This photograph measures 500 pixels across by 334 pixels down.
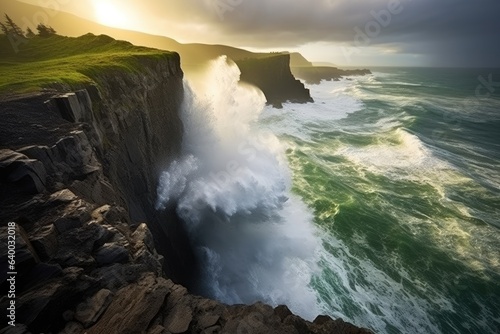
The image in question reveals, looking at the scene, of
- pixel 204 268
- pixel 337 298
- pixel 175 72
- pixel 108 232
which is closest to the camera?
pixel 108 232

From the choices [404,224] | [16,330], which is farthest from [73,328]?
[404,224]

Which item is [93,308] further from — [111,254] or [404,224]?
[404,224]

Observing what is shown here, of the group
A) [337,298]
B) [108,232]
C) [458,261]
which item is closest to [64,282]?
[108,232]

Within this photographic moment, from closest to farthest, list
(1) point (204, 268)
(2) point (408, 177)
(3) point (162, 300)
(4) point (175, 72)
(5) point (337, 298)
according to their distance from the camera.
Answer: (3) point (162, 300) < (5) point (337, 298) < (1) point (204, 268) < (4) point (175, 72) < (2) point (408, 177)

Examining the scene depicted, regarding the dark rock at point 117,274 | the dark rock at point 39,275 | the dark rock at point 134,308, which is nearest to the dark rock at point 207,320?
the dark rock at point 134,308

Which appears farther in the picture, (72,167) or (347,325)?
(72,167)

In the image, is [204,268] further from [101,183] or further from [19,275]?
[19,275]
